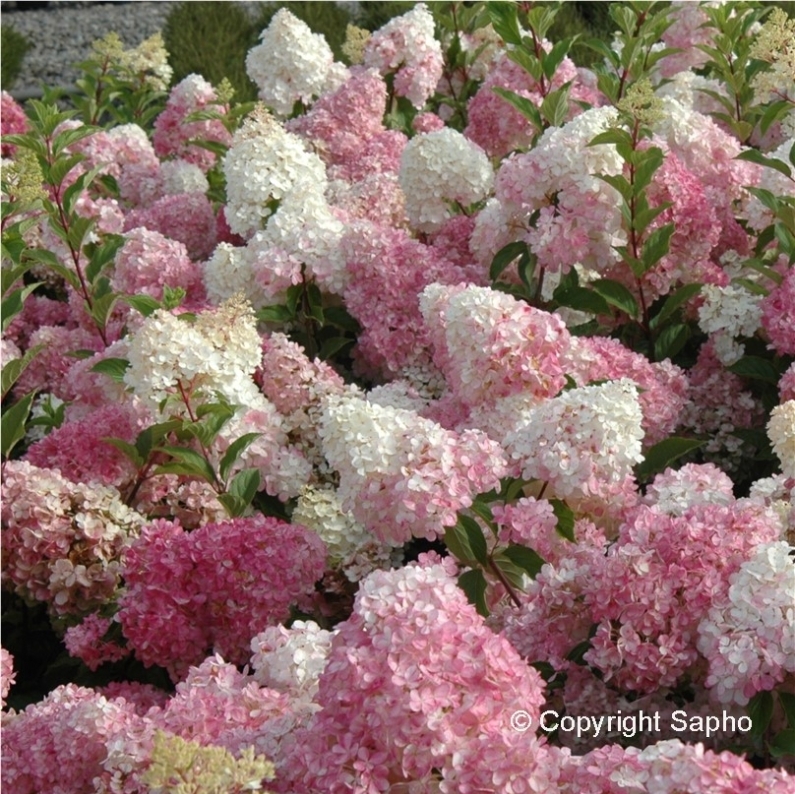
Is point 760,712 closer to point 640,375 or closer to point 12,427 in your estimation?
point 640,375

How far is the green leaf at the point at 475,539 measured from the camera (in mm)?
2102

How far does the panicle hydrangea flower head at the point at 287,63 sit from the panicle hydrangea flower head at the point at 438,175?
937 mm

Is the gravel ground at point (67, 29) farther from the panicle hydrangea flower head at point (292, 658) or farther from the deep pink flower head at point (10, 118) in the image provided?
the panicle hydrangea flower head at point (292, 658)

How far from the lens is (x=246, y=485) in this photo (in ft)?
7.93

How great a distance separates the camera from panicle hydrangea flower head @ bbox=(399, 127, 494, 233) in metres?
3.08

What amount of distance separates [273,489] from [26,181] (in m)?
0.80

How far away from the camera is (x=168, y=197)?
351 centimetres

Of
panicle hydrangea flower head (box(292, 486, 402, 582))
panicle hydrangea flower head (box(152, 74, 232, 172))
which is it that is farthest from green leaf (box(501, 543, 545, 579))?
panicle hydrangea flower head (box(152, 74, 232, 172))

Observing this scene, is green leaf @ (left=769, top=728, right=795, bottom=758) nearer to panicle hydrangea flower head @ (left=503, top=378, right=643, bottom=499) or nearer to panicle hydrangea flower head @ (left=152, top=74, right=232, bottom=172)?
panicle hydrangea flower head @ (left=503, top=378, right=643, bottom=499)

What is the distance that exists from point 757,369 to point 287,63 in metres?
1.89

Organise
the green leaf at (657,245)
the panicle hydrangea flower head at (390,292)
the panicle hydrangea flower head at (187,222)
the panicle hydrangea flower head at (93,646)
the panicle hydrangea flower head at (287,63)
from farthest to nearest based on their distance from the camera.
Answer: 1. the panicle hydrangea flower head at (287,63)
2. the panicle hydrangea flower head at (187,222)
3. the panicle hydrangea flower head at (390,292)
4. the green leaf at (657,245)
5. the panicle hydrangea flower head at (93,646)

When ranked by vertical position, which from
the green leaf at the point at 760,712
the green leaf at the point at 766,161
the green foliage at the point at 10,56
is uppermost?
the green leaf at the point at 766,161

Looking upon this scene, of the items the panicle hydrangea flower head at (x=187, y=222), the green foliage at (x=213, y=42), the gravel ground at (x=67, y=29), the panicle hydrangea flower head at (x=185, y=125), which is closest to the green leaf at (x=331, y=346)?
the panicle hydrangea flower head at (x=187, y=222)

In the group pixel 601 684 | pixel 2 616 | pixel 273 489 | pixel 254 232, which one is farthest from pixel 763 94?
pixel 2 616
